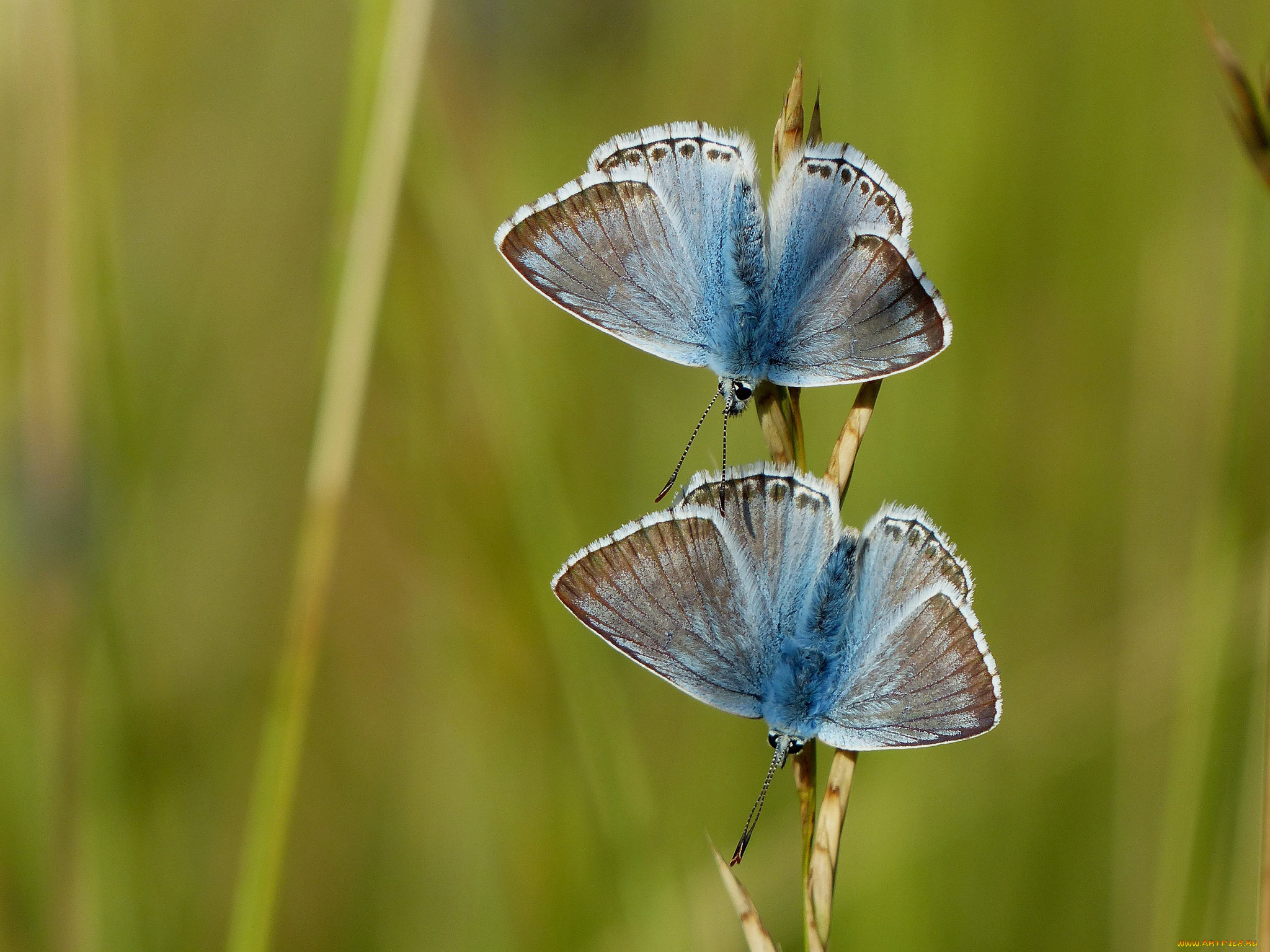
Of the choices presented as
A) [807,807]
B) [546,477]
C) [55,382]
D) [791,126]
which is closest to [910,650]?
[807,807]

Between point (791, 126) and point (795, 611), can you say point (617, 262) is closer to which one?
point (791, 126)

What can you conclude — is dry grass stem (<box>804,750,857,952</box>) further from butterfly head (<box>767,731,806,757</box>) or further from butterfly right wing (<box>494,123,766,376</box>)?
butterfly right wing (<box>494,123,766,376</box>)

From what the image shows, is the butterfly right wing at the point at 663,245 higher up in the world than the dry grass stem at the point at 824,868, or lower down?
higher up

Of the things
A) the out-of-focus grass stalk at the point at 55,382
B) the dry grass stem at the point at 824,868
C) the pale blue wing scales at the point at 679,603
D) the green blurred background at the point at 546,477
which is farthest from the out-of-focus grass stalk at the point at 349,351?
the dry grass stem at the point at 824,868

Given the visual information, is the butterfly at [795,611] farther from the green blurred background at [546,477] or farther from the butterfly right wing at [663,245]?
the green blurred background at [546,477]

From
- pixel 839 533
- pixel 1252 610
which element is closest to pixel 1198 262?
pixel 1252 610

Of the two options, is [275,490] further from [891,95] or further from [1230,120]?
[1230,120]
